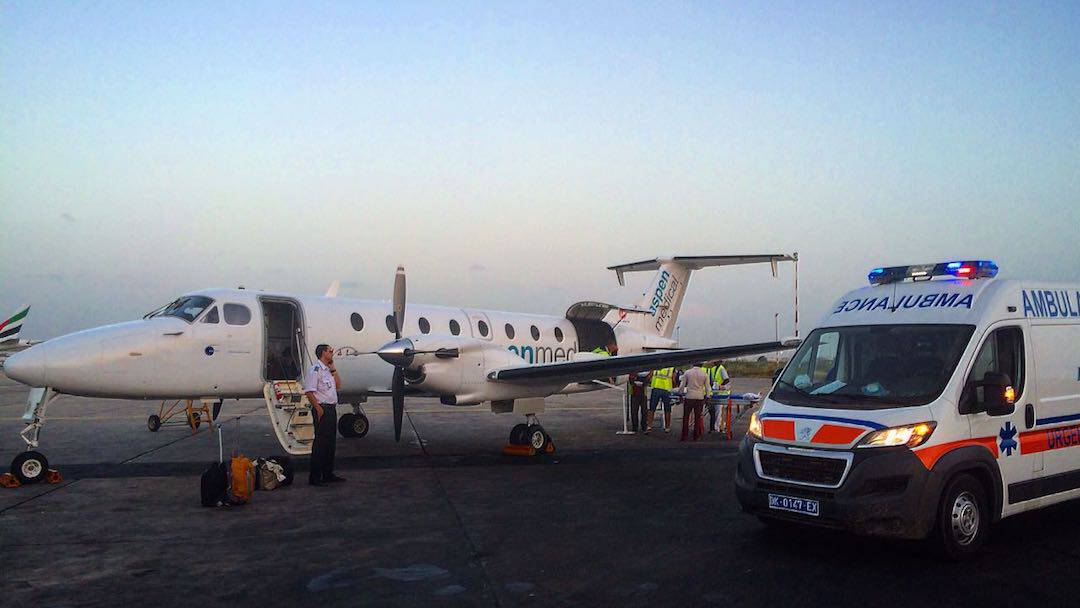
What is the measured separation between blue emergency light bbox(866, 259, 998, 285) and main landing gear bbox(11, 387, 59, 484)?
438 inches

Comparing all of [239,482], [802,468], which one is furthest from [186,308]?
[802,468]

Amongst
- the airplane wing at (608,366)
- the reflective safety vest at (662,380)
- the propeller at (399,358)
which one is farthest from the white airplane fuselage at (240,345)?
the reflective safety vest at (662,380)

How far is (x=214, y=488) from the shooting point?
8.77 metres

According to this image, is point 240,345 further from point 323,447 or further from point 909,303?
point 909,303

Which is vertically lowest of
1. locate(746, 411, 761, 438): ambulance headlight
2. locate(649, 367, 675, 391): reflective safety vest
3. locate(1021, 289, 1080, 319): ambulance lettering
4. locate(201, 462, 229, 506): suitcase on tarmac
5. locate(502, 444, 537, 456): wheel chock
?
locate(502, 444, 537, 456): wheel chock

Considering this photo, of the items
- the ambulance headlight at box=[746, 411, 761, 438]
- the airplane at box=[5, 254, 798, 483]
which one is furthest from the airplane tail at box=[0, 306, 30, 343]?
the ambulance headlight at box=[746, 411, 761, 438]

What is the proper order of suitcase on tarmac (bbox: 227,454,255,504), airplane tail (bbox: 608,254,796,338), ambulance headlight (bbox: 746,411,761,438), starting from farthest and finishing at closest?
airplane tail (bbox: 608,254,796,338) → suitcase on tarmac (bbox: 227,454,255,504) → ambulance headlight (bbox: 746,411,761,438)

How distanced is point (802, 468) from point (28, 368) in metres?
10.8

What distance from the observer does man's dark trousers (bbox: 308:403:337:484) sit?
10289mm

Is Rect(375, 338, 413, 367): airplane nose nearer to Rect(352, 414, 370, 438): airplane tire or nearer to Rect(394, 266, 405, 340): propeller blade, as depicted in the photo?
Rect(394, 266, 405, 340): propeller blade

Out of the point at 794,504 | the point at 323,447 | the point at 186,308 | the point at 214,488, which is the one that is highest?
the point at 186,308

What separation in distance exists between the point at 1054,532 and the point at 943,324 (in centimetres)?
252

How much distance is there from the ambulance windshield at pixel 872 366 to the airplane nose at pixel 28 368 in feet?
34.1

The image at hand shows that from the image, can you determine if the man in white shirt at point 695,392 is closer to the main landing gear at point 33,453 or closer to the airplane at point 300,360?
the airplane at point 300,360
